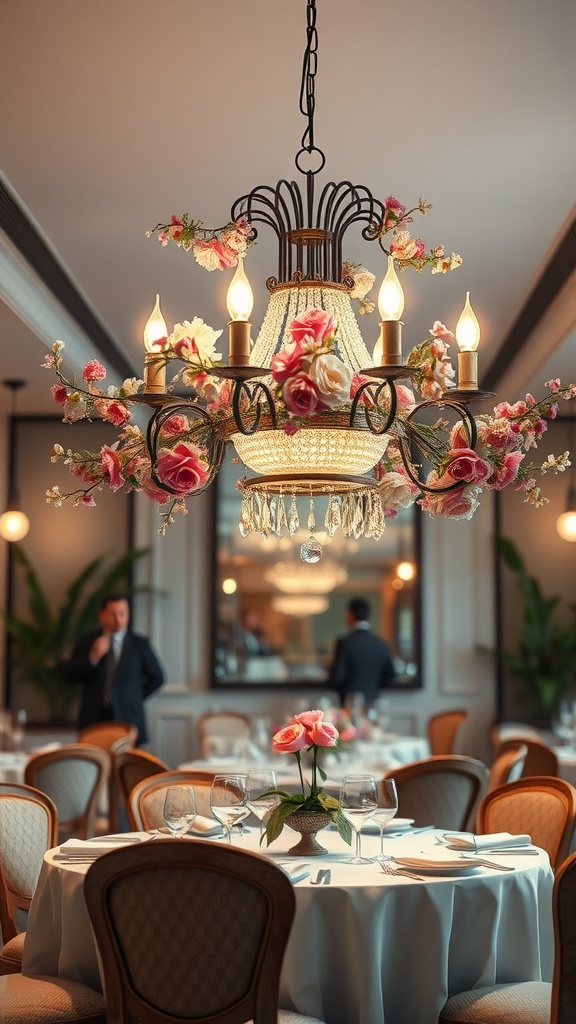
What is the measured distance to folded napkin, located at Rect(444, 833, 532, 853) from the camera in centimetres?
349

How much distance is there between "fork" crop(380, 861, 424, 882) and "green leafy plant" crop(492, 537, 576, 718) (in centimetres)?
Result: 566

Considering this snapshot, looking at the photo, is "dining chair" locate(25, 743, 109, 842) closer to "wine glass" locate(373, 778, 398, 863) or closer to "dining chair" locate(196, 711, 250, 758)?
"dining chair" locate(196, 711, 250, 758)

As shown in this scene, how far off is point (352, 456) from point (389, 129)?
72.5 inches

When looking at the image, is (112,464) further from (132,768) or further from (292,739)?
(132,768)

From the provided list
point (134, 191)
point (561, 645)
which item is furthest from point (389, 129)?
point (561, 645)

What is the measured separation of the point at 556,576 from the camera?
30.1ft

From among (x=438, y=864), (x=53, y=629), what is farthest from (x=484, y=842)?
(x=53, y=629)

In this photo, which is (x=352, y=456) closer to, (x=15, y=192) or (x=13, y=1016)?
(x=13, y=1016)

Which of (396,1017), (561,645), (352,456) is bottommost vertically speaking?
(396,1017)

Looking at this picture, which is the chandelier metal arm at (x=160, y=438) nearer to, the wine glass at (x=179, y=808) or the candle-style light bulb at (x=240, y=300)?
the candle-style light bulb at (x=240, y=300)

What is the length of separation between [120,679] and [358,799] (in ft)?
15.2

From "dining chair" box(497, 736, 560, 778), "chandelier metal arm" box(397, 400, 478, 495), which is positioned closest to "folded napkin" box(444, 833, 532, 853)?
"chandelier metal arm" box(397, 400, 478, 495)

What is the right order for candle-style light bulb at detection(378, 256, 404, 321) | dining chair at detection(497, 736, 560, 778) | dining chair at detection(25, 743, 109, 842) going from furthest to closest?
dining chair at detection(497, 736, 560, 778), dining chair at detection(25, 743, 109, 842), candle-style light bulb at detection(378, 256, 404, 321)

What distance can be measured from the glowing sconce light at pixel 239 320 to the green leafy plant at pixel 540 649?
253 inches
